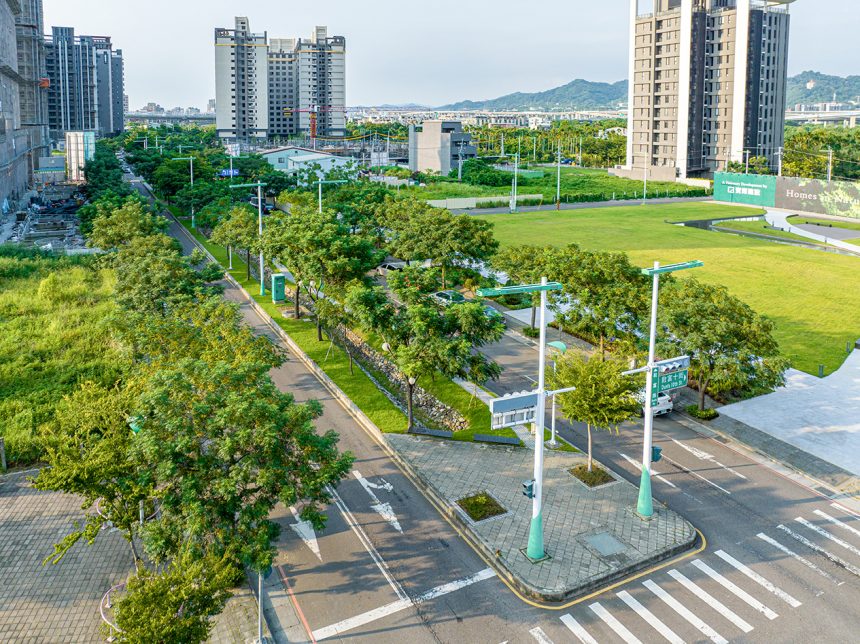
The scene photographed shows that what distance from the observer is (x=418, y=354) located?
28734 millimetres

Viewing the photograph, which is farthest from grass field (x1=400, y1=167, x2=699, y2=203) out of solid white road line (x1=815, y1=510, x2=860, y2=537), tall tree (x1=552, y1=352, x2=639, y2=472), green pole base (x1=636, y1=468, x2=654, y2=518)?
solid white road line (x1=815, y1=510, x2=860, y2=537)

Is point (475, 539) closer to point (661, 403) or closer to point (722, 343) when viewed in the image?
point (661, 403)

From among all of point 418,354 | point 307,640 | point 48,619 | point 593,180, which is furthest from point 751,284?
point 593,180

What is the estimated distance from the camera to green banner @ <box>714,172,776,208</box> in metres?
106

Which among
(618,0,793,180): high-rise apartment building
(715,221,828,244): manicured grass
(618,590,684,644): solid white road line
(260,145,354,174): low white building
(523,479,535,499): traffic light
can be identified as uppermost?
(618,0,793,180): high-rise apartment building

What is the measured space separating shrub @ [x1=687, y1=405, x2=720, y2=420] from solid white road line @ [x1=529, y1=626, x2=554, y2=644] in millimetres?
16184

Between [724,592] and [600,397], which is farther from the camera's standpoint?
[600,397]

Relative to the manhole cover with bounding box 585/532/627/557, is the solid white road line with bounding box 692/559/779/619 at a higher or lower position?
lower

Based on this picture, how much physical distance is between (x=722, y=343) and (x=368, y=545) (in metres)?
17.6

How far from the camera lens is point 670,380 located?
23422 millimetres

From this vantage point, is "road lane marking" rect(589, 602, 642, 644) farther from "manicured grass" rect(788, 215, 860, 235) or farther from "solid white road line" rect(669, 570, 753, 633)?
"manicured grass" rect(788, 215, 860, 235)

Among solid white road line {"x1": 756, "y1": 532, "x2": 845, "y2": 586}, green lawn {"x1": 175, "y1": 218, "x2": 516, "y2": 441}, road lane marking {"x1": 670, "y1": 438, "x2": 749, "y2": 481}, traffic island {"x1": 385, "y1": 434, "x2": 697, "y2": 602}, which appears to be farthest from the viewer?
green lawn {"x1": 175, "y1": 218, "x2": 516, "y2": 441}

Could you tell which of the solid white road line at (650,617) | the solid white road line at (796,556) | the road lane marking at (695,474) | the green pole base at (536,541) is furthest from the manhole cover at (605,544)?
the road lane marking at (695,474)

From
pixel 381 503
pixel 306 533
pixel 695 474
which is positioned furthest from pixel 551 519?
pixel 306 533
